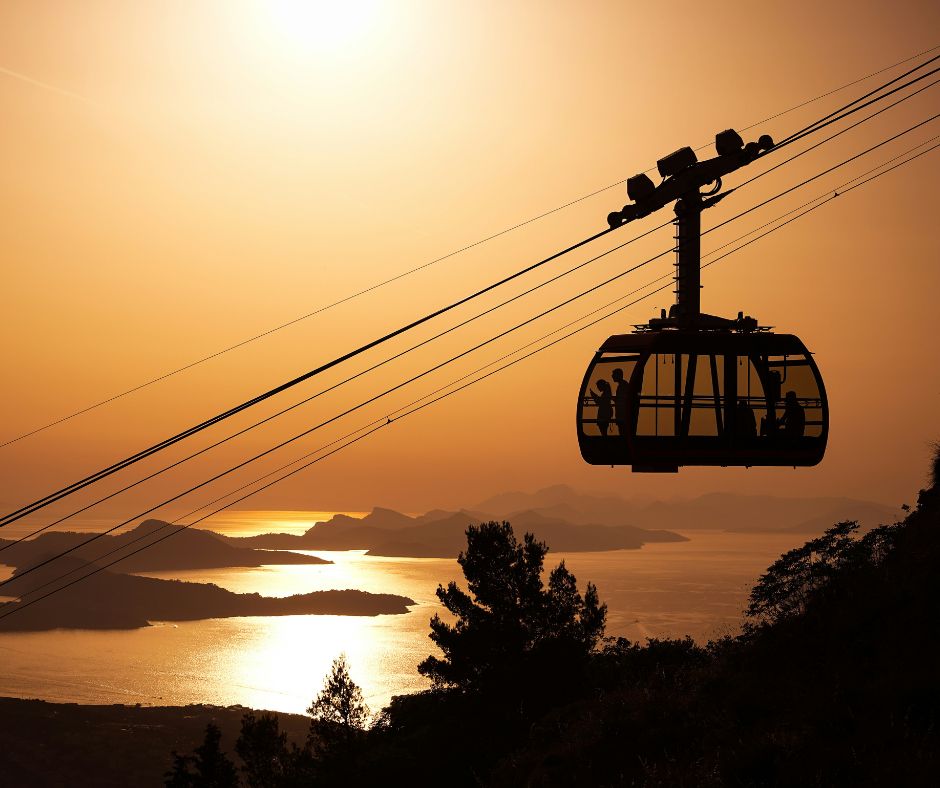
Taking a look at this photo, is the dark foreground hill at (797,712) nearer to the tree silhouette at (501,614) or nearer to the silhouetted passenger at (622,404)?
the silhouetted passenger at (622,404)

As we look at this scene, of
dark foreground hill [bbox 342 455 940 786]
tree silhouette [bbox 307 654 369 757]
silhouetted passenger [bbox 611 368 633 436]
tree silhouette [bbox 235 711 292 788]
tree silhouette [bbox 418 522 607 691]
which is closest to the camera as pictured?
silhouetted passenger [bbox 611 368 633 436]

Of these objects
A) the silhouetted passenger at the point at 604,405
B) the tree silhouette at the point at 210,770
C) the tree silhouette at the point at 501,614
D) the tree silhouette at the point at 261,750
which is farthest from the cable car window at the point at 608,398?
the tree silhouette at the point at 261,750

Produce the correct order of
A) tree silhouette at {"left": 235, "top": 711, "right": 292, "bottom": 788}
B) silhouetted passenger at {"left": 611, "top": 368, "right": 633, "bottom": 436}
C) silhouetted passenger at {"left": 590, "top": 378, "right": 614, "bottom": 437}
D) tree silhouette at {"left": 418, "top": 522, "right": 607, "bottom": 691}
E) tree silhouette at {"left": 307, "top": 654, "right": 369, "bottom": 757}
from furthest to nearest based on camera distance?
1. tree silhouette at {"left": 235, "top": 711, "right": 292, "bottom": 788}
2. tree silhouette at {"left": 307, "top": 654, "right": 369, "bottom": 757}
3. tree silhouette at {"left": 418, "top": 522, "right": 607, "bottom": 691}
4. silhouetted passenger at {"left": 590, "top": 378, "right": 614, "bottom": 437}
5. silhouetted passenger at {"left": 611, "top": 368, "right": 633, "bottom": 436}

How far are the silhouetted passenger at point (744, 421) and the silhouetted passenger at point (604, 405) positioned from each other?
88.6 inches

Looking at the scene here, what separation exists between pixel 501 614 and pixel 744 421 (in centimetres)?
4104

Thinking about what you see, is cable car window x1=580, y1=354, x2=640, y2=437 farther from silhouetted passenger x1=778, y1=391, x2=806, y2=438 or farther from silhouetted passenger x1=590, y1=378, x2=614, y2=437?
silhouetted passenger x1=778, y1=391, x2=806, y2=438

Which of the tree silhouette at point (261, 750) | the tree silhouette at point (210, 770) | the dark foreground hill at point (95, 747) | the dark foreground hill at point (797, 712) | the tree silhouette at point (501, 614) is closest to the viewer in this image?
the dark foreground hill at point (797, 712)

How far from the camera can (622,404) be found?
647 inches

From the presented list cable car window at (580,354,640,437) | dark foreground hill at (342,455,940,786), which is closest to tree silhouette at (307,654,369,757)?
dark foreground hill at (342,455,940,786)

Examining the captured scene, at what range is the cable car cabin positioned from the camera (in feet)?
53.2

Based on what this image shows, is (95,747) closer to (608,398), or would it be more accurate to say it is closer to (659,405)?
(608,398)

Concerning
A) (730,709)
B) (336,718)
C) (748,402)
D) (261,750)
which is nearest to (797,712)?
(730,709)

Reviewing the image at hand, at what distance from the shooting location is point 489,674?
5109 cm

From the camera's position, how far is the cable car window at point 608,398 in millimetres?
16422
